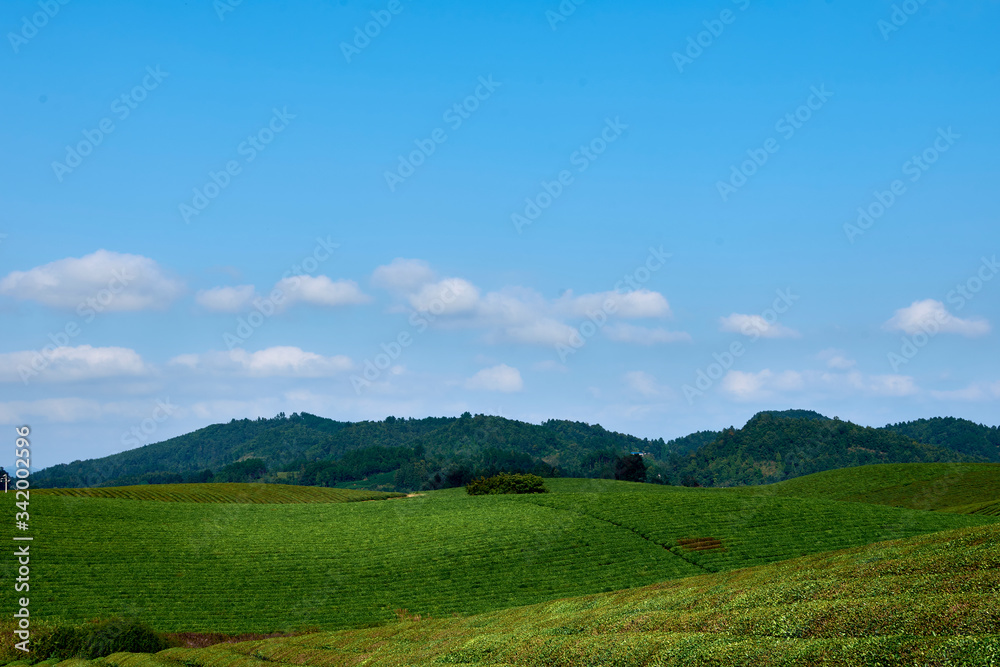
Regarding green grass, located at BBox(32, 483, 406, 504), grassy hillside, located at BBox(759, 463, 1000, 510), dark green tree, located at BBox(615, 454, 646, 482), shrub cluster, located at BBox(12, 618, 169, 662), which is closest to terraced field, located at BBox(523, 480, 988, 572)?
Result: grassy hillside, located at BBox(759, 463, 1000, 510)

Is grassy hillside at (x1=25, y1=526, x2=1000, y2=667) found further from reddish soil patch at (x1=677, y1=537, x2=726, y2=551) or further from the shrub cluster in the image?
reddish soil patch at (x1=677, y1=537, x2=726, y2=551)

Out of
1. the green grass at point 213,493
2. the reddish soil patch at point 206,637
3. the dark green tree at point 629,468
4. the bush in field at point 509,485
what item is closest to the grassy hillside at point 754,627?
the reddish soil patch at point 206,637

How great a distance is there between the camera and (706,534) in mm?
75438

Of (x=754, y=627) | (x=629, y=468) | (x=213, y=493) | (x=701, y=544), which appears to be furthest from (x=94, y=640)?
(x=629, y=468)

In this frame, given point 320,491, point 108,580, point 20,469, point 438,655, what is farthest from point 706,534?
point 320,491

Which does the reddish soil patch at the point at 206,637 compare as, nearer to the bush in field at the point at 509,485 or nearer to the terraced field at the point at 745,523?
the terraced field at the point at 745,523

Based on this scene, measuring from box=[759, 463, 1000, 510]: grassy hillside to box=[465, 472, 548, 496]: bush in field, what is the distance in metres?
42.0

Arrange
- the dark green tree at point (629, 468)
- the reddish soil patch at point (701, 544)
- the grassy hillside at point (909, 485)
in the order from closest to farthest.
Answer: the reddish soil patch at point (701, 544) → the grassy hillside at point (909, 485) → the dark green tree at point (629, 468)

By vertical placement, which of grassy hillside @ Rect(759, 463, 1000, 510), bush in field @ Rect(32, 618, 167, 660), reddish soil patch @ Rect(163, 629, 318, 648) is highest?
grassy hillside @ Rect(759, 463, 1000, 510)

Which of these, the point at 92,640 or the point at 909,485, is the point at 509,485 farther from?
the point at 92,640

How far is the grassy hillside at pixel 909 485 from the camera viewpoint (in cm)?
10444

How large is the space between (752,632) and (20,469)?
46.0m

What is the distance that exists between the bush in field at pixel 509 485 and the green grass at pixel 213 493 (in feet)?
83.4

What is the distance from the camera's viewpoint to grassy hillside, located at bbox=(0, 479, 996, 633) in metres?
57.5
